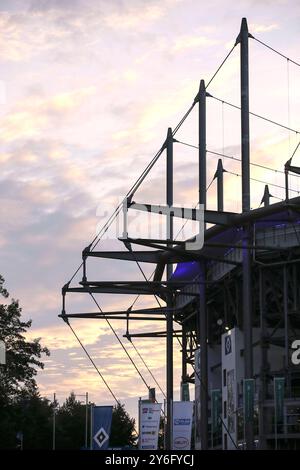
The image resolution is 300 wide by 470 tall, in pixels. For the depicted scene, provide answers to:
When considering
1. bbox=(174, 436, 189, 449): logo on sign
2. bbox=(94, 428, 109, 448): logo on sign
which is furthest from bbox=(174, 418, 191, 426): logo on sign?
bbox=(94, 428, 109, 448): logo on sign

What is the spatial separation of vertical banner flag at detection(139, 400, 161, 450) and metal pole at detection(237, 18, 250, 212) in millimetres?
14412

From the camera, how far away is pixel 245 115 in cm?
6888

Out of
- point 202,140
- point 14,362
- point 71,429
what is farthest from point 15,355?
point 71,429

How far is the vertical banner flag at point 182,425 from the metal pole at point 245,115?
47.2ft

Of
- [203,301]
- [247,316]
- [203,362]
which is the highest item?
[203,301]

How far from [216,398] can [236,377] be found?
80.2 inches

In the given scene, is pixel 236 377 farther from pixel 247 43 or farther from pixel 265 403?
pixel 247 43

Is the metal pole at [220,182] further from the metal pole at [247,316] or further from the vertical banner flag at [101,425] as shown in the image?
the vertical banner flag at [101,425]

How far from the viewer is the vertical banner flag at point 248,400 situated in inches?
2596

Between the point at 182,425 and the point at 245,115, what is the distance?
20990mm

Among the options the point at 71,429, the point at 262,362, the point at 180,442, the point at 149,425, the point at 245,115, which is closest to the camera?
the point at 180,442

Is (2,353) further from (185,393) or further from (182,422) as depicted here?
(182,422)
